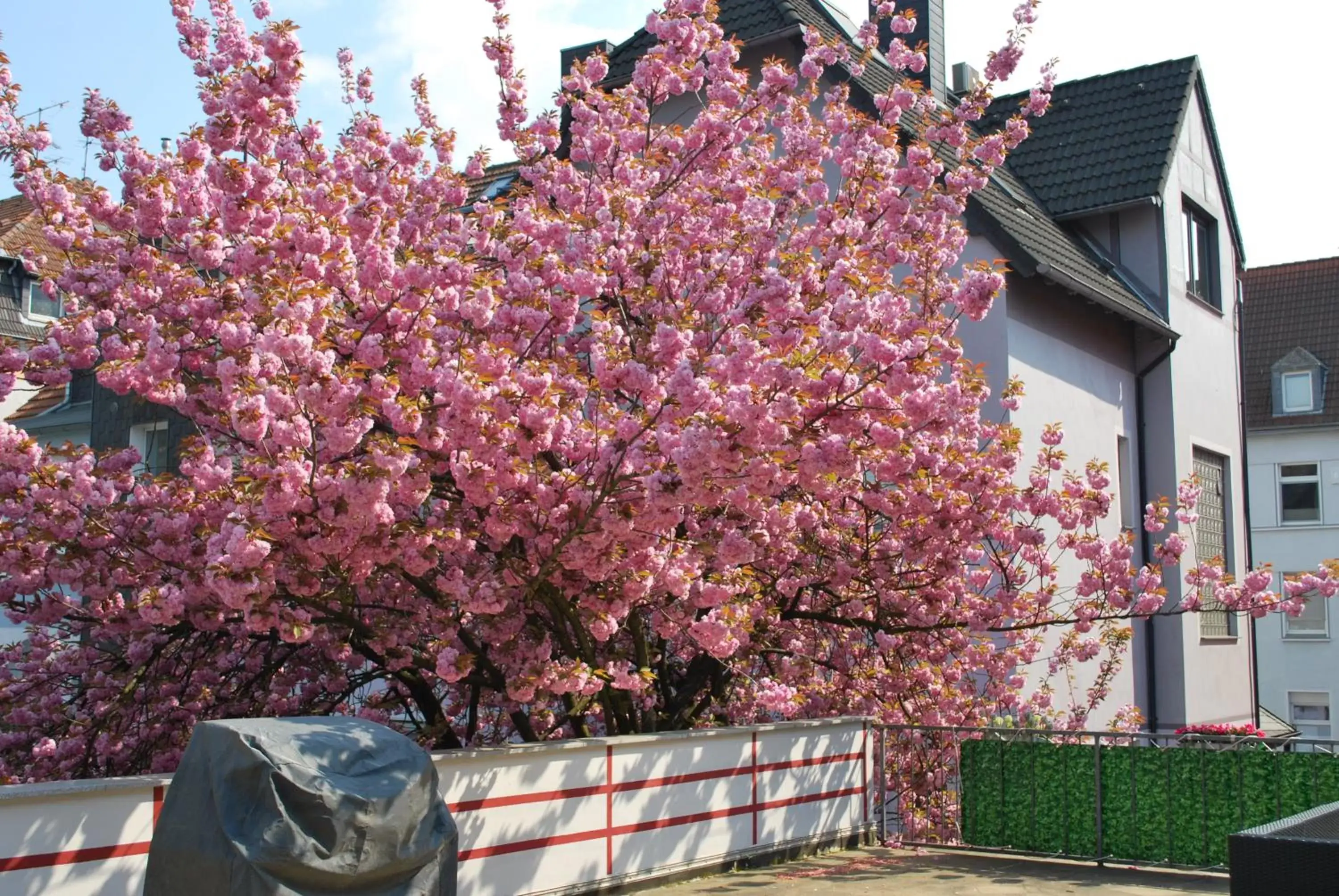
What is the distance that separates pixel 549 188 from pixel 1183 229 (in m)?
12.8

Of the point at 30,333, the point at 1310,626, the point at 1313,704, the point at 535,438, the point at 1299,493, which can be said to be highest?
the point at 30,333

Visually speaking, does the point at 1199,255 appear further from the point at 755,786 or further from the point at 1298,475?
the point at 1298,475

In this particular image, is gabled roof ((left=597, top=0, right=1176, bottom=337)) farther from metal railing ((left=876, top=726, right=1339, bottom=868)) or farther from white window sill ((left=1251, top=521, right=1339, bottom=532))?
white window sill ((left=1251, top=521, right=1339, bottom=532))

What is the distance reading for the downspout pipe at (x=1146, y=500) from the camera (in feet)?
63.0

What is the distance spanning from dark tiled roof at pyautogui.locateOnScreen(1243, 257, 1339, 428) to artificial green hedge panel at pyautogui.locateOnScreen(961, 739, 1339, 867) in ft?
86.3

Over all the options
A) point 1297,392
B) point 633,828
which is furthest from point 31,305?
point 1297,392

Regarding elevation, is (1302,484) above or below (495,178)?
below

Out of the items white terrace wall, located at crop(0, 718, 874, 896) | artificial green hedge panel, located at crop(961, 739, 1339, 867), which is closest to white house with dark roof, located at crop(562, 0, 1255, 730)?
artificial green hedge panel, located at crop(961, 739, 1339, 867)

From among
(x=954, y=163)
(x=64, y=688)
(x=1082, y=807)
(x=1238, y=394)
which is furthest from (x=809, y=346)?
(x=1238, y=394)

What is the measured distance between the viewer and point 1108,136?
68.6 ft

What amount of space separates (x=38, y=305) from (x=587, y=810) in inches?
1085

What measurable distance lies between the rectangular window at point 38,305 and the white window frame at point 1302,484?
1158 inches

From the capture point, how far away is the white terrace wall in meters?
6.89

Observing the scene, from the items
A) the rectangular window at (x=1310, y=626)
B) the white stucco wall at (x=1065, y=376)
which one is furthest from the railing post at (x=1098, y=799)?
the rectangular window at (x=1310, y=626)
